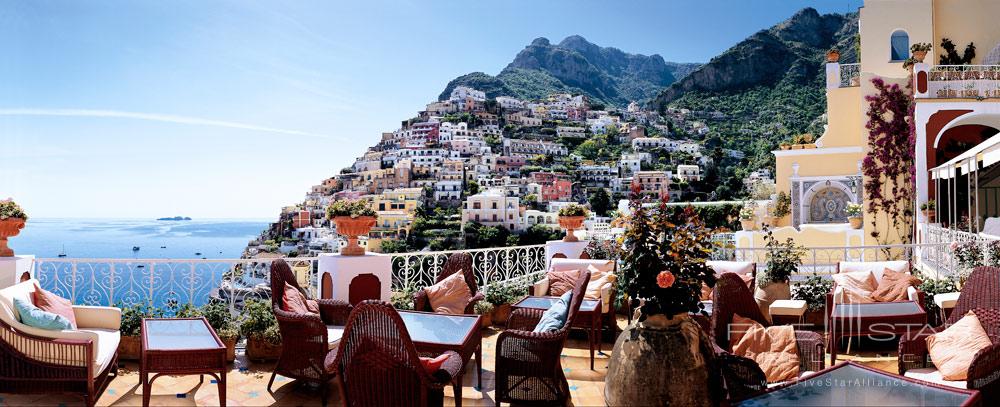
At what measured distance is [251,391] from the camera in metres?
3.70

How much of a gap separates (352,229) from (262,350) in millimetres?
1163

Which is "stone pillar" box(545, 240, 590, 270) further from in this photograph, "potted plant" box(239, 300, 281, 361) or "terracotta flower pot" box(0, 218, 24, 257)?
"terracotta flower pot" box(0, 218, 24, 257)

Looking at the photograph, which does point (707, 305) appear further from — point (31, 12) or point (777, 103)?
point (777, 103)

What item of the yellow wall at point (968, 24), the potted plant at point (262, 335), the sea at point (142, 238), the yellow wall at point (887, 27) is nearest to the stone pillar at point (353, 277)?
the potted plant at point (262, 335)

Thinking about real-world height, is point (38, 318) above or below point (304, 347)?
above

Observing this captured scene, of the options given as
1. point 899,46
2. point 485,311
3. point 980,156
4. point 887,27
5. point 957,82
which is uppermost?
point 887,27

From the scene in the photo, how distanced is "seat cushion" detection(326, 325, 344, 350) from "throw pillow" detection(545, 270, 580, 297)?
7.13ft

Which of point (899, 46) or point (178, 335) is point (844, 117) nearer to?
point (899, 46)

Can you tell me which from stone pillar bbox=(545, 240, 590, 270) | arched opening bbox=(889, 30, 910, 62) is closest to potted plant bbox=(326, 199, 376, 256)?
stone pillar bbox=(545, 240, 590, 270)

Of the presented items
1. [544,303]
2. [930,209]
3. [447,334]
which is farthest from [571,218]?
[930,209]

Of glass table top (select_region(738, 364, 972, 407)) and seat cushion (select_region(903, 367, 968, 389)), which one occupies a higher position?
glass table top (select_region(738, 364, 972, 407))

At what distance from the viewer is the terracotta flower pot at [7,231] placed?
4289 millimetres

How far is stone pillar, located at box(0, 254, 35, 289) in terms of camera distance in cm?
422

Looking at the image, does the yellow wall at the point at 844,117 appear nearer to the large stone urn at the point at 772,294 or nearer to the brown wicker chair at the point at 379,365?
the large stone urn at the point at 772,294
